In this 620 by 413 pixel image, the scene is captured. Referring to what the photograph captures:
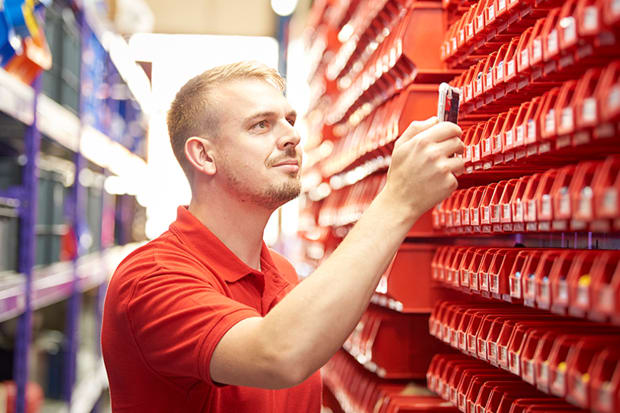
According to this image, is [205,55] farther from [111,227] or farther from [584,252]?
[584,252]

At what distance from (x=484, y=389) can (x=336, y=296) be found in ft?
2.25

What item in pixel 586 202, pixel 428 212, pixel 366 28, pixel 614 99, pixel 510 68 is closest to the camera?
pixel 614 99

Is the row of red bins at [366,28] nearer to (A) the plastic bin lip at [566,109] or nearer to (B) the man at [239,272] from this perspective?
(B) the man at [239,272]

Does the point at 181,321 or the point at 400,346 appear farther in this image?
the point at 400,346

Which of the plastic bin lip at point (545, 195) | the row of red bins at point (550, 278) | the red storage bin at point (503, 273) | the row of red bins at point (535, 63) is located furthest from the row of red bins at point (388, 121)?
the plastic bin lip at point (545, 195)

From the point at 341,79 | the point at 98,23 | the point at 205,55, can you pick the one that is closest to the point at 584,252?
the point at 341,79

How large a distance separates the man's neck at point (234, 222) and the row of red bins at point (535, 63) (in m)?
0.68

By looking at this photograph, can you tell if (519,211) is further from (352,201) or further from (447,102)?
(352,201)

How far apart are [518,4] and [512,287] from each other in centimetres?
65

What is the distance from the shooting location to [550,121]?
1.35 m

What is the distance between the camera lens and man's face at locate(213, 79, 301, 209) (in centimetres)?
188

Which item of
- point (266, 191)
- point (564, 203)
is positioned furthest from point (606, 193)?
point (266, 191)

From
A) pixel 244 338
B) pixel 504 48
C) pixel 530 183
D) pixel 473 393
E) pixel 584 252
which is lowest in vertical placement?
pixel 473 393

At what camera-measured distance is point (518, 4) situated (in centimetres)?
157
